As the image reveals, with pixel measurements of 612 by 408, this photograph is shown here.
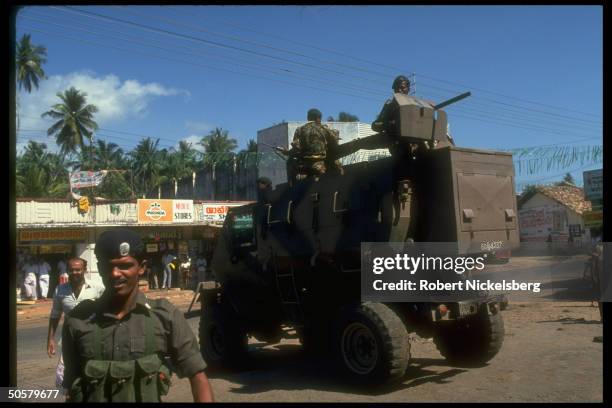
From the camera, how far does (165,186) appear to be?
53.0 metres

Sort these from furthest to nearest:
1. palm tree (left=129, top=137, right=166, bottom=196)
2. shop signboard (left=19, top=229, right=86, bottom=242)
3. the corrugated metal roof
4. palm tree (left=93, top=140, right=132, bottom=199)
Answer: palm tree (left=129, top=137, right=166, bottom=196) → palm tree (left=93, top=140, right=132, bottom=199) → shop signboard (left=19, top=229, right=86, bottom=242) → the corrugated metal roof

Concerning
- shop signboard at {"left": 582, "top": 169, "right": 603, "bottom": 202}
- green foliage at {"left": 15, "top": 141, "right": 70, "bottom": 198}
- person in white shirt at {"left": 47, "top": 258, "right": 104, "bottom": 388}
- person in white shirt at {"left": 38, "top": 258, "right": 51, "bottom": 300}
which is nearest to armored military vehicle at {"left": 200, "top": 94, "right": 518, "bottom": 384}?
person in white shirt at {"left": 47, "top": 258, "right": 104, "bottom": 388}

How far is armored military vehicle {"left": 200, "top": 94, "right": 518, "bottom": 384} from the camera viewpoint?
595 cm

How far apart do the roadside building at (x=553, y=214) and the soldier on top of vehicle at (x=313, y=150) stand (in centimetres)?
3058

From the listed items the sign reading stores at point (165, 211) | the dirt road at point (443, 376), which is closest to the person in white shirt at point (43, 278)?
the sign reading stores at point (165, 211)

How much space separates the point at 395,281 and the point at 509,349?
116 inches

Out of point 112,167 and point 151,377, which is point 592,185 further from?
point 112,167

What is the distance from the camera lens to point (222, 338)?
789 cm

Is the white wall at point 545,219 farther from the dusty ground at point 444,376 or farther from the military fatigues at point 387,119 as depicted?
the military fatigues at point 387,119

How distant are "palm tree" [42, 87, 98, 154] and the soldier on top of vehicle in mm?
45197

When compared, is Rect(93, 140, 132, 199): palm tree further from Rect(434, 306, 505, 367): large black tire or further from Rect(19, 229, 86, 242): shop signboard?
Rect(434, 306, 505, 367): large black tire

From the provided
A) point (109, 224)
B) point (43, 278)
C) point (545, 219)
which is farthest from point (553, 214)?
point (43, 278)

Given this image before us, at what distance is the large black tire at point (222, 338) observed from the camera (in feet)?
25.4

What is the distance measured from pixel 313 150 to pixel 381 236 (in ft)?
5.83
